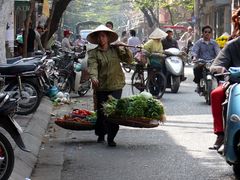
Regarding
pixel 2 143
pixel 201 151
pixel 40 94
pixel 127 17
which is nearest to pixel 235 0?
pixel 40 94

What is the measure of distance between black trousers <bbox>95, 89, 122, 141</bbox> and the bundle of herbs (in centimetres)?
35

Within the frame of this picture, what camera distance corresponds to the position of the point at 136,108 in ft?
28.9

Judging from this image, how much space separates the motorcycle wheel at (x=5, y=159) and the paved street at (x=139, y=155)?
857mm

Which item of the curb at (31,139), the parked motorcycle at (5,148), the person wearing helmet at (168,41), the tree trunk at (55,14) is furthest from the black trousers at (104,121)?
the tree trunk at (55,14)

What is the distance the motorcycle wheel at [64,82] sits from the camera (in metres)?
16.4

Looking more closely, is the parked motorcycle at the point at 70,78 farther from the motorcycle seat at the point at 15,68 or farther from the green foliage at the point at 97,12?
the green foliage at the point at 97,12

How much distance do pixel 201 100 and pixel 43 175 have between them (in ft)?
28.6

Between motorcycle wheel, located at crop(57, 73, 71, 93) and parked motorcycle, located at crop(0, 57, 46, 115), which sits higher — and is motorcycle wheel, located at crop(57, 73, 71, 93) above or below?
below

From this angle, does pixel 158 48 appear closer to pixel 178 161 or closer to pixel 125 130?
pixel 125 130

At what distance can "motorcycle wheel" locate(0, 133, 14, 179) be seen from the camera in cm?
642

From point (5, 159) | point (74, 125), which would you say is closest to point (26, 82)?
point (74, 125)

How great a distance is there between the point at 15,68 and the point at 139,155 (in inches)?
134

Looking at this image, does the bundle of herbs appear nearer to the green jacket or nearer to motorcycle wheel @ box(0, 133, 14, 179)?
the green jacket

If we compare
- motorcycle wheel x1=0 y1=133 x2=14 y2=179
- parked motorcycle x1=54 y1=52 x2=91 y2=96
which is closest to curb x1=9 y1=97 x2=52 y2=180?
motorcycle wheel x1=0 y1=133 x2=14 y2=179
